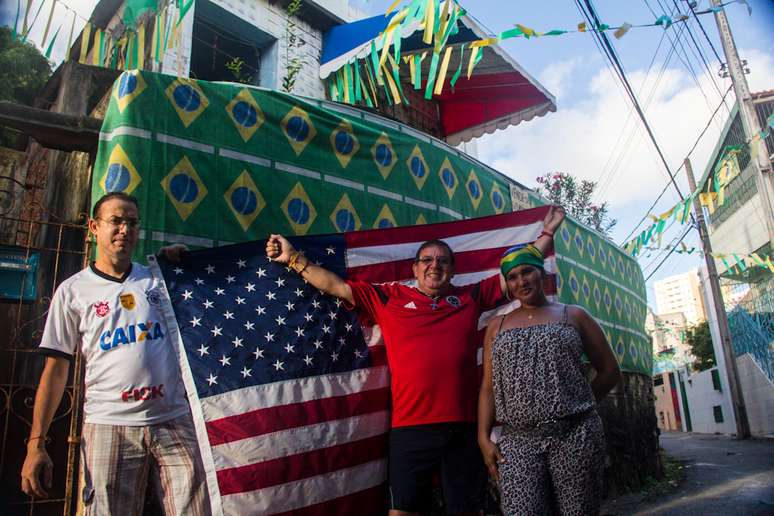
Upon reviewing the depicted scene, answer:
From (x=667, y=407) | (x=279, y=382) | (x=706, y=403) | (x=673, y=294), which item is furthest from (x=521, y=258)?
(x=673, y=294)

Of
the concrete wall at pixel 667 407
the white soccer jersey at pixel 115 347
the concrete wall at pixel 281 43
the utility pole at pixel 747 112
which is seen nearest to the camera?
the white soccer jersey at pixel 115 347

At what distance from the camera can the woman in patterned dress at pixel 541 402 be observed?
2.52 m

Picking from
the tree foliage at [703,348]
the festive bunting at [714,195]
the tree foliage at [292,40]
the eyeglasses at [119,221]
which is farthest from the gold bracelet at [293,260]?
the tree foliage at [703,348]

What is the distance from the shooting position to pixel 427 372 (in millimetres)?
2914

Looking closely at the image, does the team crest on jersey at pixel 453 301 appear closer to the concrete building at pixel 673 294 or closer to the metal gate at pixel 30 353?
the metal gate at pixel 30 353

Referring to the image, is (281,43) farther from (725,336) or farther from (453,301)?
(725,336)

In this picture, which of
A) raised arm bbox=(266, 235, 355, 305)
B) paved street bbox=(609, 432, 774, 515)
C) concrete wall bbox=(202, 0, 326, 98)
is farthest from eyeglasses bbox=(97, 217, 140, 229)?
paved street bbox=(609, 432, 774, 515)

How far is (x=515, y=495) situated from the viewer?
2.55 m

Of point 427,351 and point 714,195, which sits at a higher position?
point 714,195

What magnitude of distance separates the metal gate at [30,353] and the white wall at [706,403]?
68.2 ft

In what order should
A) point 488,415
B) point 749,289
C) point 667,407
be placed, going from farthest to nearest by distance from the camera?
point 667,407 < point 749,289 < point 488,415

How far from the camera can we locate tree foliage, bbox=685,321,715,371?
2494cm

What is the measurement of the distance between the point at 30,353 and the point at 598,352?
166 inches

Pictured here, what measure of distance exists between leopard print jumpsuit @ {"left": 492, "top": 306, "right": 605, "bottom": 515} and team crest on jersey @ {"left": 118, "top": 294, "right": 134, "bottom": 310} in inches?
69.8
